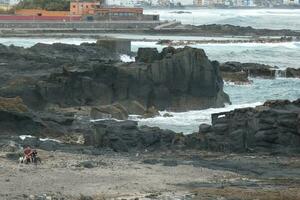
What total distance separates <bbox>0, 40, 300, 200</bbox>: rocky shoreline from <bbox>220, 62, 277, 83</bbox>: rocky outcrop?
8.85m

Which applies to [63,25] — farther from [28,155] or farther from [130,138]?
[28,155]

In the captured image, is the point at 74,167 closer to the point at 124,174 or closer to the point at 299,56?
the point at 124,174

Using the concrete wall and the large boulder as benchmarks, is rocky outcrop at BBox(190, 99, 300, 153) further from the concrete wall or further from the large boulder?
the concrete wall

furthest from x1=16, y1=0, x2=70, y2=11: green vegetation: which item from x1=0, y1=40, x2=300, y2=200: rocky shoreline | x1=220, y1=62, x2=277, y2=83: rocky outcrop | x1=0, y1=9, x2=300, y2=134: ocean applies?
x1=0, y1=40, x2=300, y2=200: rocky shoreline

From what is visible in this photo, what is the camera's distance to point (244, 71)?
52.1m

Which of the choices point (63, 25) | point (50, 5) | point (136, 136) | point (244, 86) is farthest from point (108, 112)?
point (50, 5)

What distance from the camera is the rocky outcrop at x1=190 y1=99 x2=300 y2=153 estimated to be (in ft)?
78.4

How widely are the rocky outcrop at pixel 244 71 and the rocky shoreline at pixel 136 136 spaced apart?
349 inches

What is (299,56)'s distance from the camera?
72562 millimetres

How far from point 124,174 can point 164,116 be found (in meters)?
13.7

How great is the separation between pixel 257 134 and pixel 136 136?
3.84m

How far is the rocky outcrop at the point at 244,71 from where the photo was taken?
1917 inches

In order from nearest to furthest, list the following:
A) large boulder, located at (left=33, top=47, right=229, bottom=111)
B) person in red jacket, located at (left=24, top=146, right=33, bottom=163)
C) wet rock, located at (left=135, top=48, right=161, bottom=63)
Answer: person in red jacket, located at (left=24, top=146, right=33, bottom=163) < large boulder, located at (left=33, top=47, right=229, bottom=111) < wet rock, located at (left=135, top=48, right=161, bottom=63)

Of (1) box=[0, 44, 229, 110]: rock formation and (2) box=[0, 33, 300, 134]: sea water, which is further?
(1) box=[0, 44, 229, 110]: rock formation
